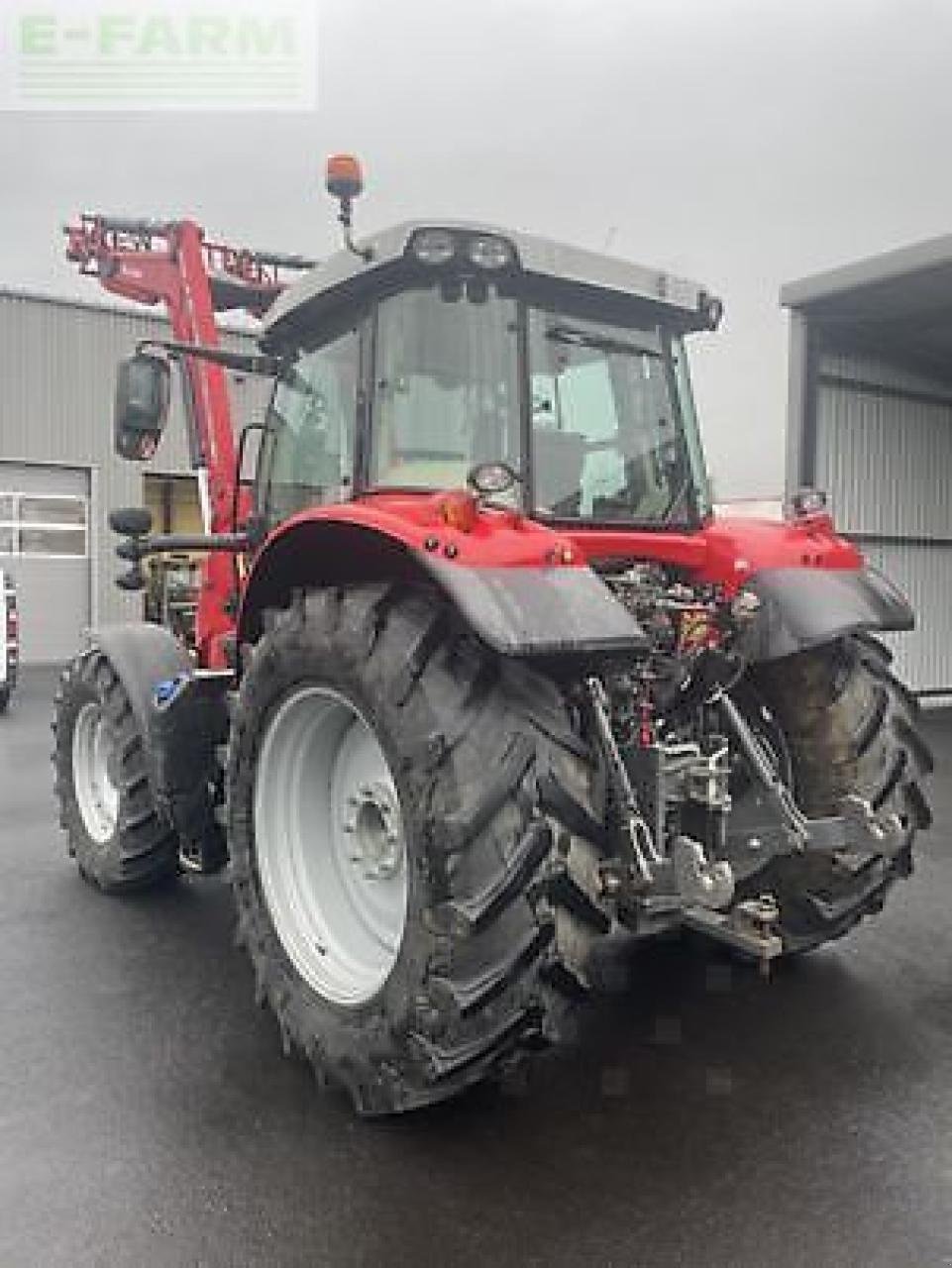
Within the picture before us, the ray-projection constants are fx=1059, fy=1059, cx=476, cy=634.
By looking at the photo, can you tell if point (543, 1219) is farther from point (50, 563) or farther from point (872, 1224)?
point (50, 563)

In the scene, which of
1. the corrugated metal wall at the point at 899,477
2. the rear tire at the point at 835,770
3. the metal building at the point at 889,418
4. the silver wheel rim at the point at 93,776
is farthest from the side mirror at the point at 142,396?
the corrugated metal wall at the point at 899,477

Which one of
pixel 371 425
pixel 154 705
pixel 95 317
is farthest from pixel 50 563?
pixel 371 425

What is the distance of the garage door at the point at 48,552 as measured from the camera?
17.5 metres

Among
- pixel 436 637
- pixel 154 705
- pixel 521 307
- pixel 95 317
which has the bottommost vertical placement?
pixel 154 705

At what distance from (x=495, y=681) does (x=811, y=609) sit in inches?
48.5

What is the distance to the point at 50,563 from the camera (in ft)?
58.4

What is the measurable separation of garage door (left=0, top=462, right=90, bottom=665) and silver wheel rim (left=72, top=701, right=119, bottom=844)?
13340 mm

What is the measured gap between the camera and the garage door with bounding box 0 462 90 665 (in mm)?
17516

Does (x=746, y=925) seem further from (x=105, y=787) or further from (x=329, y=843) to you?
(x=105, y=787)

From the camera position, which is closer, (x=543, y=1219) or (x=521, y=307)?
(x=543, y=1219)

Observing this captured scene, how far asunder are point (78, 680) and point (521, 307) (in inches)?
112

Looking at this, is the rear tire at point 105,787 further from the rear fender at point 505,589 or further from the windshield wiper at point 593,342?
the windshield wiper at point 593,342

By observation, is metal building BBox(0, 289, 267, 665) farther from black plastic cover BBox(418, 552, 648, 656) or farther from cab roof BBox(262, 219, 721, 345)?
black plastic cover BBox(418, 552, 648, 656)

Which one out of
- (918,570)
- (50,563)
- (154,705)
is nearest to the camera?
(154,705)
